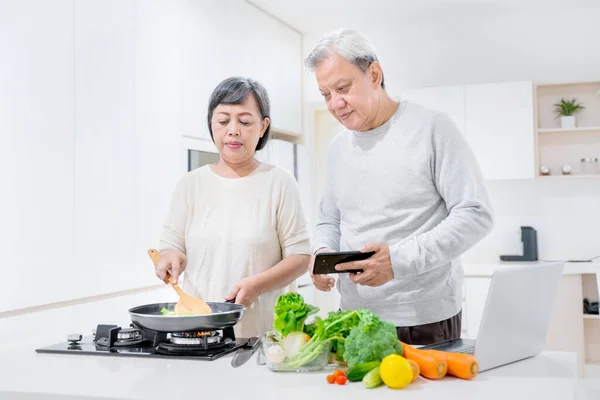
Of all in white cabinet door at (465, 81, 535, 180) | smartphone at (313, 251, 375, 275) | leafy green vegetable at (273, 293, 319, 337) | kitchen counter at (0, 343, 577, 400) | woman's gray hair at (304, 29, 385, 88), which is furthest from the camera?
white cabinet door at (465, 81, 535, 180)

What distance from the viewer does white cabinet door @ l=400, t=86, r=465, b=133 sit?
502 centimetres

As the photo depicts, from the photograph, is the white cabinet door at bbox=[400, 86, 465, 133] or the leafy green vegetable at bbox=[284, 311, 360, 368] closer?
the leafy green vegetable at bbox=[284, 311, 360, 368]

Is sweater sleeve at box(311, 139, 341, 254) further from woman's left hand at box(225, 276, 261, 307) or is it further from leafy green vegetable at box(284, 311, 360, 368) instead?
leafy green vegetable at box(284, 311, 360, 368)

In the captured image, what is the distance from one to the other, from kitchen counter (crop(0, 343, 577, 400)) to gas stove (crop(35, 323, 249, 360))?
1.3 inches

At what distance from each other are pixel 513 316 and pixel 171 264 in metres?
1.03

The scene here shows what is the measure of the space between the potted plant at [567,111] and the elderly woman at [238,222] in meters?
3.44

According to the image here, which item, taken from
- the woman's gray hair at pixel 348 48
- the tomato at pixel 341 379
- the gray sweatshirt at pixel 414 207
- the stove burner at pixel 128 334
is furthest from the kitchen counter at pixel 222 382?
the woman's gray hair at pixel 348 48

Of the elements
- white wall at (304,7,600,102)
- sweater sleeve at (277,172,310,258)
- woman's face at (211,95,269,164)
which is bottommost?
sweater sleeve at (277,172,310,258)

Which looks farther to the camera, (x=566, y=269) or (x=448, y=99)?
(x=448, y=99)

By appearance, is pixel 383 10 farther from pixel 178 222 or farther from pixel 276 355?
pixel 276 355

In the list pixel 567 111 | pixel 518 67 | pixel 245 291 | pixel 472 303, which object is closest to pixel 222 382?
pixel 245 291

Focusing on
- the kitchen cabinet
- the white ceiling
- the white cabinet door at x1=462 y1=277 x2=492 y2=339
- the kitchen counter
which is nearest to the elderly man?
the kitchen counter

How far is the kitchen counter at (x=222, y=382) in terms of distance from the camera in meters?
1.23

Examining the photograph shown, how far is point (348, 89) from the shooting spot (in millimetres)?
1901
